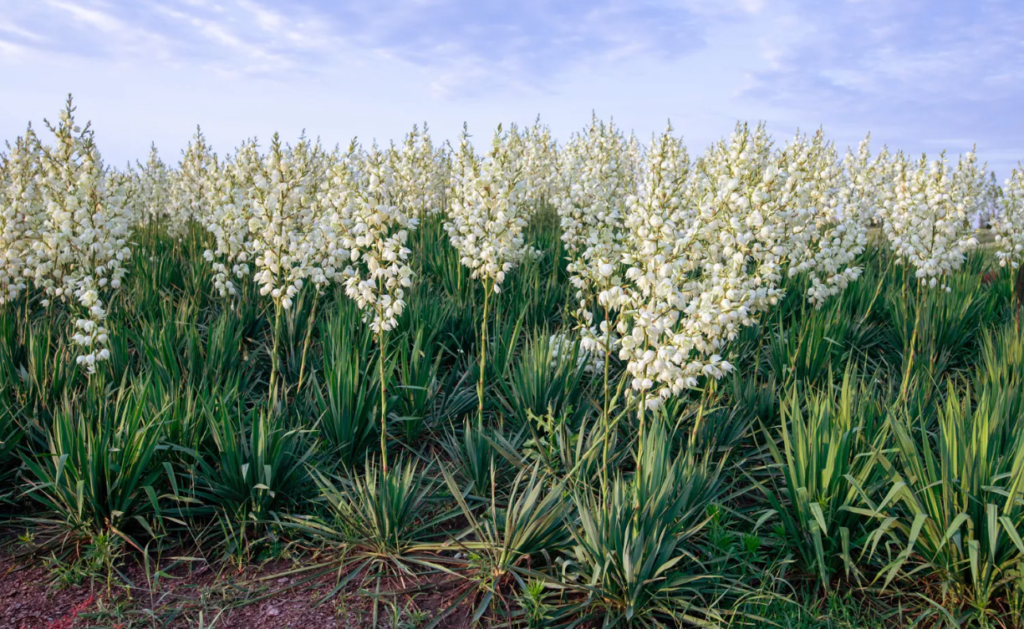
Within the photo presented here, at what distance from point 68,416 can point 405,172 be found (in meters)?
5.54

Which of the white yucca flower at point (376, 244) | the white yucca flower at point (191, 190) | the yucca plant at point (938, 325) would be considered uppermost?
the white yucca flower at point (191, 190)

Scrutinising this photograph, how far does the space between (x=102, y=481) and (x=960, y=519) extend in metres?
4.40

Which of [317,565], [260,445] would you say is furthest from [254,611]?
[260,445]

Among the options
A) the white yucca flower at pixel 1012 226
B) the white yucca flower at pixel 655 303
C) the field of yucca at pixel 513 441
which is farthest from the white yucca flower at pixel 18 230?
the white yucca flower at pixel 1012 226

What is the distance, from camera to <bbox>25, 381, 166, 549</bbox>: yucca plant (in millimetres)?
3971

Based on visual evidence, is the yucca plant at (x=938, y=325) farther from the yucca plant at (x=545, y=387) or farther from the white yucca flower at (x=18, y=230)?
the white yucca flower at (x=18, y=230)

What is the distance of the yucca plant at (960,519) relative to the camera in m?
3.35

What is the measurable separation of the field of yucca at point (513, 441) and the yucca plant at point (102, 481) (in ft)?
0.07

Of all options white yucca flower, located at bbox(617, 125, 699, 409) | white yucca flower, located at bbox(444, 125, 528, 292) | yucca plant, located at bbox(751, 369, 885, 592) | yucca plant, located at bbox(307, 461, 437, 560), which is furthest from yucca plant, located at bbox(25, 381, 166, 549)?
yucca plant, located at bbox(751, 369, 885, 592)

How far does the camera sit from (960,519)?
10.7 feet

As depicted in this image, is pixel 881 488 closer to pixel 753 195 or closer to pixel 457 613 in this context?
pixel 753 195

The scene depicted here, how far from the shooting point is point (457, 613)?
350 centimetres

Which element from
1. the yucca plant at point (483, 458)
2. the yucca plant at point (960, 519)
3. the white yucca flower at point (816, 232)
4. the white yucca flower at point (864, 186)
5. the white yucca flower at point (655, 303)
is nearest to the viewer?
the yucca plant at point (960, 519)

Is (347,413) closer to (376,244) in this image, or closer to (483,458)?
(483,458)
